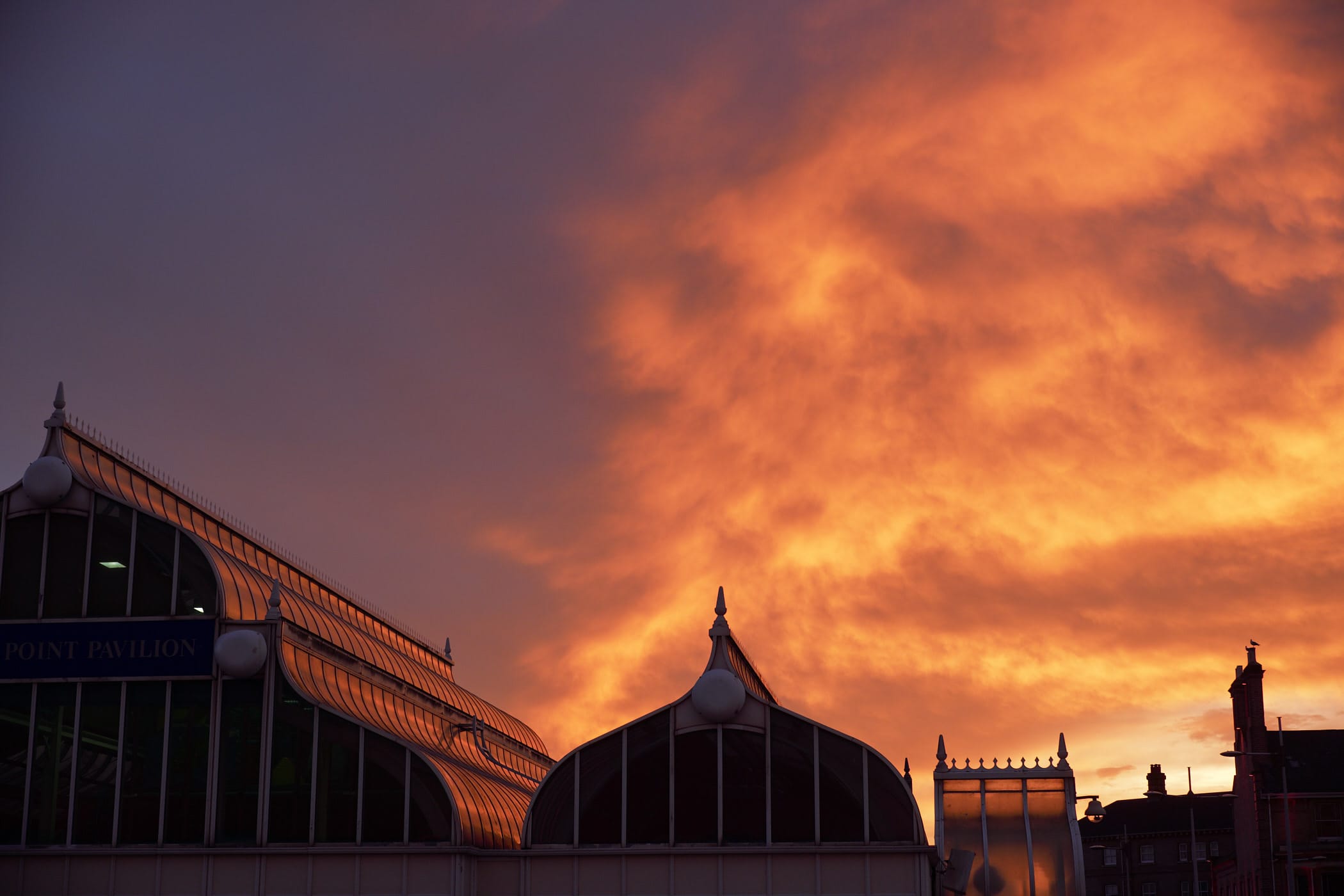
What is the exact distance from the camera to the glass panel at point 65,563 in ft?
154

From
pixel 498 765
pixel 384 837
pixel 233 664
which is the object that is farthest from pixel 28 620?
pixel 498 765

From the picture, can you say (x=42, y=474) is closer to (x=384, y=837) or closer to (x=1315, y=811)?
(x=384, y=837)

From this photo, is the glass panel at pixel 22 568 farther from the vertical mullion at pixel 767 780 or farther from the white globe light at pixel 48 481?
the vertical mullion at pixel 767 780

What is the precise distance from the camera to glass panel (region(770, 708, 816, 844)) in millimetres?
44094

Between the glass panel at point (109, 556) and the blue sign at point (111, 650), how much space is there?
0.79 m

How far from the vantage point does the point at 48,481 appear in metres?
46.8

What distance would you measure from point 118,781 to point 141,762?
0.87 m

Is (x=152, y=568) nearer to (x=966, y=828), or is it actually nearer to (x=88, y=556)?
(x=88, y=556)

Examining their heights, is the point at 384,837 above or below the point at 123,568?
below

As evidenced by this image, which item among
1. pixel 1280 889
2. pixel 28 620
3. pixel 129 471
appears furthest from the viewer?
pixel 1280 889

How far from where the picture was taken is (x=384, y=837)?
1748 inches

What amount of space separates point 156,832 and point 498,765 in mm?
20330

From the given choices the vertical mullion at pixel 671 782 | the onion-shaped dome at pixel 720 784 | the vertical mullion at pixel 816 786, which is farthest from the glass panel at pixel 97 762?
the vertical mullion at pixel 816 786

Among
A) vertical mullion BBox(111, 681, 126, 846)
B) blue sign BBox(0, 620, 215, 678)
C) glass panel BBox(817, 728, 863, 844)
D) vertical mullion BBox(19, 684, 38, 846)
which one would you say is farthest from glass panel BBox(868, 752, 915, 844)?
vertical mullion BBox(19, 684, 38, 846)
